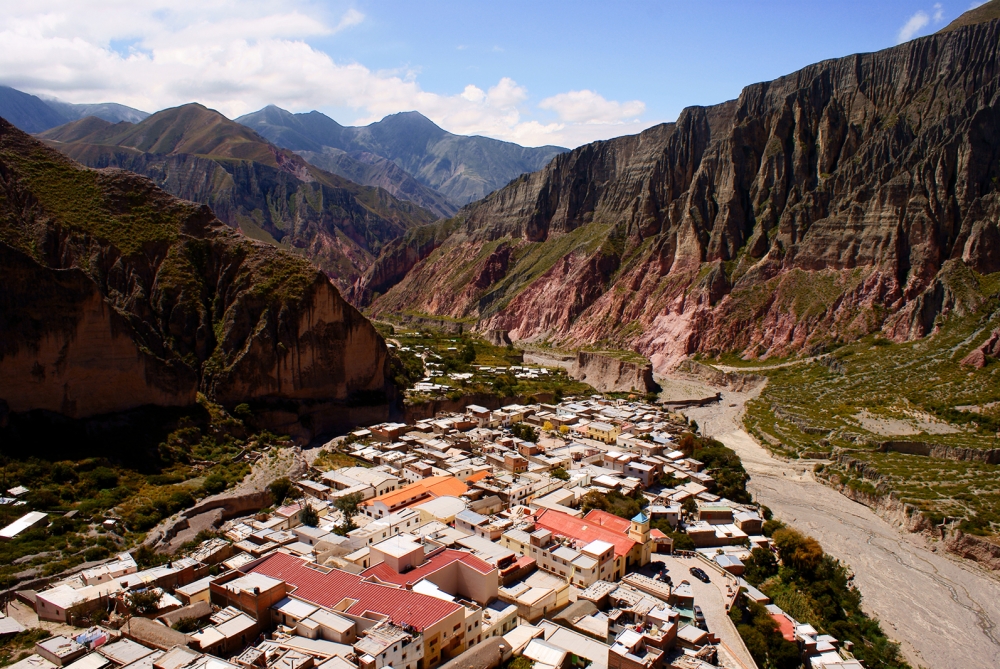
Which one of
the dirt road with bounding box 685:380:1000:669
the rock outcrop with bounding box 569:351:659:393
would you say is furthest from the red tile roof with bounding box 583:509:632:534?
the rock outcrop with bounding box 569:351:659:393

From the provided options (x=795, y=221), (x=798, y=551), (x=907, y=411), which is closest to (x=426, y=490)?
(x=798, y=551)

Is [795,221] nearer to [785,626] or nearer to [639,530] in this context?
[639,530]

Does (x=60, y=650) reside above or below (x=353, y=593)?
below

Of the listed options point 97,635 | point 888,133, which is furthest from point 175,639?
point 888,133

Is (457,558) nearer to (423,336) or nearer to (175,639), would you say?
(175,639)

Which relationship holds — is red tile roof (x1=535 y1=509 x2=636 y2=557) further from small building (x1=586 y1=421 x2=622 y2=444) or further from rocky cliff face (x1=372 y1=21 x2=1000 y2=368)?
rocky cliff face (x1=372 y1=21 x2=1000 y2=368)

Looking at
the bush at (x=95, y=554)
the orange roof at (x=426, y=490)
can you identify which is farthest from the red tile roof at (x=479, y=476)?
the bush at (x=95, y=554)
